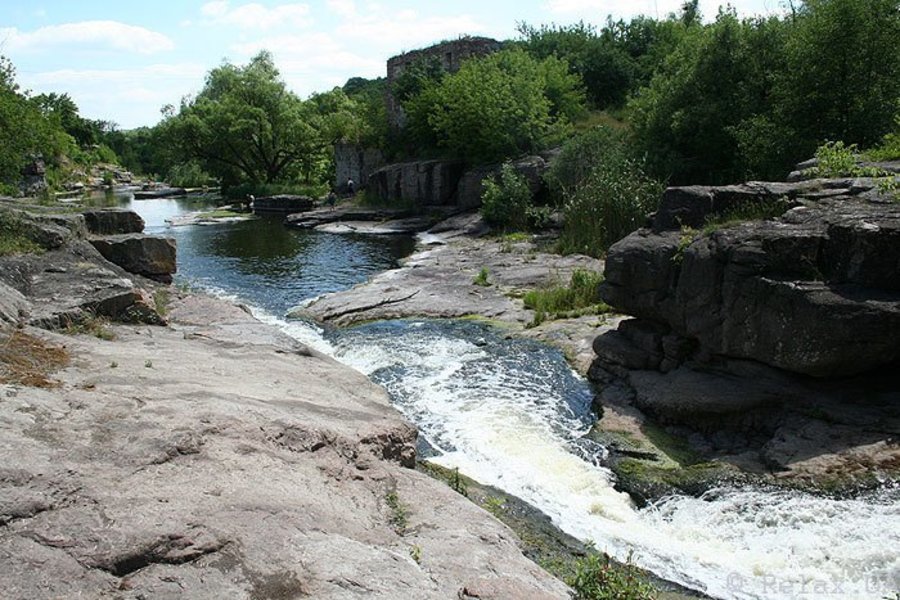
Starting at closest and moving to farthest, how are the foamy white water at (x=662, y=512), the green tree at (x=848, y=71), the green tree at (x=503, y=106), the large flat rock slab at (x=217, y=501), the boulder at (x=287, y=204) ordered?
the large flat rock slab at (x=217, y=501) < the foamy white water at (x=662, y=512) < the green tree at (x=848, y=71) < the green tree at (x=503, y=106) < the boulder at (x=287, y=204)

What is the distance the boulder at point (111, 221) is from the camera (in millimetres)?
15625

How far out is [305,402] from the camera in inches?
325

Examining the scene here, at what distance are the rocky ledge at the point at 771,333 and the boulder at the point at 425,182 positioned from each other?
2526cm

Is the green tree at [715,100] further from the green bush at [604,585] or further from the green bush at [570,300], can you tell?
the green bush at [604,585]

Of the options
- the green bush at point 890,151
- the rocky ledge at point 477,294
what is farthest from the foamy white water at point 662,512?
the green bush at point 890,151

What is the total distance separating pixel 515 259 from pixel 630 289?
33.9ft

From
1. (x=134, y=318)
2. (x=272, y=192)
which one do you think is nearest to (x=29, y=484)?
(x=134, y=318)

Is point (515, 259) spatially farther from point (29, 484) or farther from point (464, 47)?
point (464, 47)

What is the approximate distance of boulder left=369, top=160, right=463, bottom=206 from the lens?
38.1m

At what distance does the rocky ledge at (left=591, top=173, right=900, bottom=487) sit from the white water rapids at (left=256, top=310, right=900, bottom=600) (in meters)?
0.78

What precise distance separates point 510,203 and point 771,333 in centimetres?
2007

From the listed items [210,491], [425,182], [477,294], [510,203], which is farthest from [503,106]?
[210,491]

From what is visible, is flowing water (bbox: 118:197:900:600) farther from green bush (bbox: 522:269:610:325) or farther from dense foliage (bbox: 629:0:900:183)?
dense foliage (bbox: 629:0:900:183)

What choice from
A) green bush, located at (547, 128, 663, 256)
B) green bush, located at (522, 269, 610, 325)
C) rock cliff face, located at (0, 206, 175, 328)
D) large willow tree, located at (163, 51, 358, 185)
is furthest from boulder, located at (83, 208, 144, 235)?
large willow tree, located at (163, 51, 358, 185)
